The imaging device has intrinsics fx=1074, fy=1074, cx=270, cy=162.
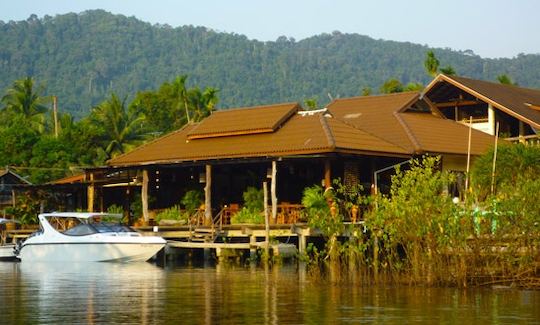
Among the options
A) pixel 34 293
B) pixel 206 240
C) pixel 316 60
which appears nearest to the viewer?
pixel 34 293

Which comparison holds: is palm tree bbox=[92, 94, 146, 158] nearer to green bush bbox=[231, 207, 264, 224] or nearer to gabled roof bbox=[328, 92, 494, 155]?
gabled roof bbox=[328, 92, 494, 155]

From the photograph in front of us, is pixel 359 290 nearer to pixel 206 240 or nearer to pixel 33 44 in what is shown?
pixel 206 240

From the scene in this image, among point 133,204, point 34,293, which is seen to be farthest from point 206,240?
point 34,293

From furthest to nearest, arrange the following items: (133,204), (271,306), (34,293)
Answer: (133,204)
(34,293)
(271,306)

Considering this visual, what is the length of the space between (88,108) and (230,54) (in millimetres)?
44376

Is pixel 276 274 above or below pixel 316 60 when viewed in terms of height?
below

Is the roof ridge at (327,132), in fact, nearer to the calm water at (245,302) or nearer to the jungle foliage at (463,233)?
the calm water at (245,302)

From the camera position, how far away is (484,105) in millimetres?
50875

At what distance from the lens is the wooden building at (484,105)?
160 feet

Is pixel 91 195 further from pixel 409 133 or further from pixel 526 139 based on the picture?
pixel 526 139

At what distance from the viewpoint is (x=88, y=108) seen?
154 m

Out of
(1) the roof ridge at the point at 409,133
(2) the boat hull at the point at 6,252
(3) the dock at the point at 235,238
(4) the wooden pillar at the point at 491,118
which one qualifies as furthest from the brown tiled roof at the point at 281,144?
(4) the wooden pillar at the point at 491,118

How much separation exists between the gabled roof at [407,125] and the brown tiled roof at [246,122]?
3408 millimetres

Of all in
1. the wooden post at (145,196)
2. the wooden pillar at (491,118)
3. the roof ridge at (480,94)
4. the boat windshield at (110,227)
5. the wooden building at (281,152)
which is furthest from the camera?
the wooden pillar at (491,118)
